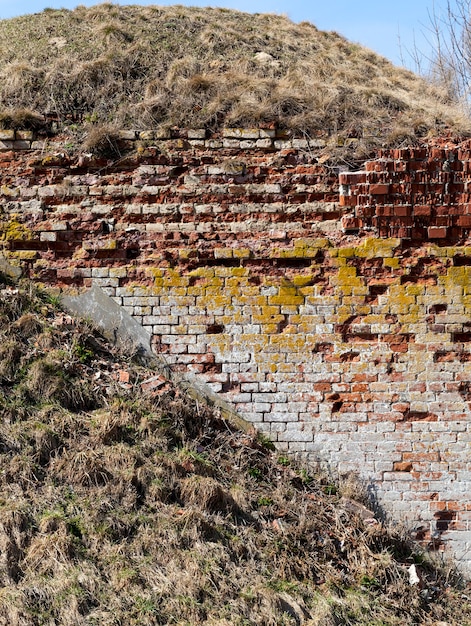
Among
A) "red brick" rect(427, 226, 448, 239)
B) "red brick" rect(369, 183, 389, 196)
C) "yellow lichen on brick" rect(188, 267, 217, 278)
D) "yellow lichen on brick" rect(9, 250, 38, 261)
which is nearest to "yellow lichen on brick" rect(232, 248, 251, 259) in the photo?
"yellow lichen on brick" rect(188, 267, 217, 278)

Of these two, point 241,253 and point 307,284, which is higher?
point 241,253

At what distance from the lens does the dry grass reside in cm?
590

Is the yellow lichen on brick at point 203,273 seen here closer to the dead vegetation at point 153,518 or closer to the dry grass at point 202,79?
the dead vegetation at point 153,518

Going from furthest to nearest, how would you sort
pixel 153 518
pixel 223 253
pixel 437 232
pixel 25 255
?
pixel 25 255 < pixel 223 253 < pixel 437 232 < pixel 153 518

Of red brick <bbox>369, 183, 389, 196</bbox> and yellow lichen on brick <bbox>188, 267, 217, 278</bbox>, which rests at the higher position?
red brick <bbox>369, 183, 389, 196</bbox>

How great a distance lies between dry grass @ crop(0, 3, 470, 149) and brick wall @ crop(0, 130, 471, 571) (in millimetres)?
370

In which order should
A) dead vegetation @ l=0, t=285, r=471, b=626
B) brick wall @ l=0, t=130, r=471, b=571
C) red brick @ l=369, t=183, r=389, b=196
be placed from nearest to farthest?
dead vegetation @ l=0, t=285, r=471, b=626 < brick wall @ l=0, t=130, r=471, b=571 < red brick @ l=369, t=183, r=389, b=196

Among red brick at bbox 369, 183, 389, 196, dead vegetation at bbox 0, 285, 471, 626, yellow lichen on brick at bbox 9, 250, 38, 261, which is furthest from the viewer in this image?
yellow lichen on brick at bbox 9, 250, 38, 261

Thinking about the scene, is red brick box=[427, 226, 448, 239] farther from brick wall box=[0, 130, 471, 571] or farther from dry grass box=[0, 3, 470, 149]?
dry grass box=[0, 3, 470, 149]

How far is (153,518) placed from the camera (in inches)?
175

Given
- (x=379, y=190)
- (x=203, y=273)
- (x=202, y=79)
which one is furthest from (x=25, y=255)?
(x=379, y=190)

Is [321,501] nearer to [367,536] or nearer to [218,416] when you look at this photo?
[367,536]

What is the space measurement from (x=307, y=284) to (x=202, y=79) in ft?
7.50

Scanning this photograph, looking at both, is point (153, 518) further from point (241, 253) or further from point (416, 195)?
point (416, 195)
